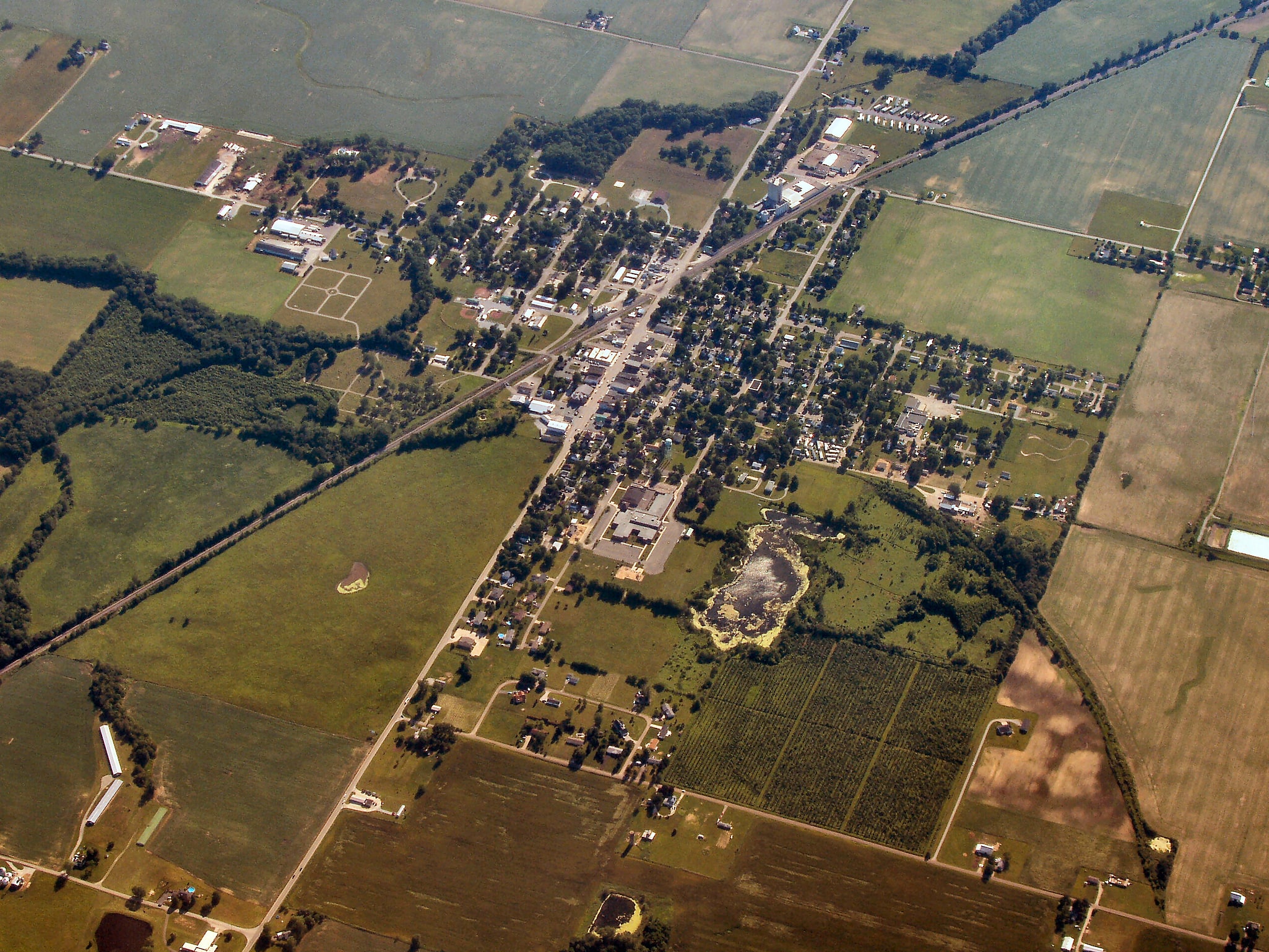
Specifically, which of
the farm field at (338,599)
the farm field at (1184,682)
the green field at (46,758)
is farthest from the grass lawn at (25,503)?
the farm field at (1184,682)

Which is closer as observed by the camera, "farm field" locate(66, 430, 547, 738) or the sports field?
"farm field" locate(66, 430, 547, 738)

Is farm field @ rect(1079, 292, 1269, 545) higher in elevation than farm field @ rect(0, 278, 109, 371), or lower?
higher

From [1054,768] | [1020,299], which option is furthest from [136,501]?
→ [1020,299]

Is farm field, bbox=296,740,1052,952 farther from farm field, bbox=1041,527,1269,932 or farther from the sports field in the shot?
the sports field

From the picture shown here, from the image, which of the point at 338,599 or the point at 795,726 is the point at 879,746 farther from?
the point at 338,599

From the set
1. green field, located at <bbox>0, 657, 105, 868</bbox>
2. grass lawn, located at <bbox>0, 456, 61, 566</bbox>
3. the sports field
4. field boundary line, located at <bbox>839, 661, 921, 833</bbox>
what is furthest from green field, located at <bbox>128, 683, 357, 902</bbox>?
the sports field

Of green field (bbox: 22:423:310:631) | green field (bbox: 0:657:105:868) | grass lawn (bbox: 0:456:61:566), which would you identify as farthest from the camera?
grass lawn (bbox: 0:456:61:566)

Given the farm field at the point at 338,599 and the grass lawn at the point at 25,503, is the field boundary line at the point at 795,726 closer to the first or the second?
the farm field at the point at 338,599
